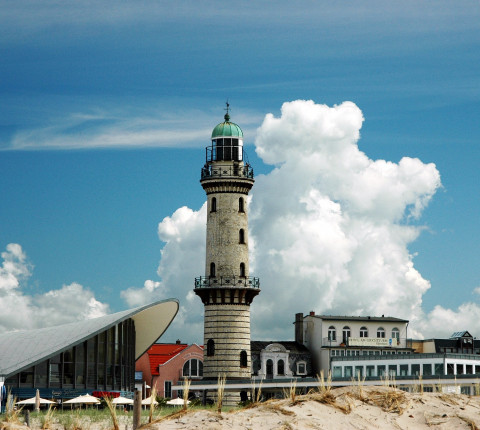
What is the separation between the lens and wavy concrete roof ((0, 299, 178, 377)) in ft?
193

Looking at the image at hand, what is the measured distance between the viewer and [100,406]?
5734 centimetres

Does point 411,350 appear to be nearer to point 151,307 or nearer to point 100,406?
point 151,307

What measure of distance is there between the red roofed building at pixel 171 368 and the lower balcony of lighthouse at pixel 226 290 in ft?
74.2

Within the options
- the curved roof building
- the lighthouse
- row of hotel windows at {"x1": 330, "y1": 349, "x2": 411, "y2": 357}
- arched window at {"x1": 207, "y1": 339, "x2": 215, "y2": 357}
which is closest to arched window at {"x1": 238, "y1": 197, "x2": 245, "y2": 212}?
the lighthouse

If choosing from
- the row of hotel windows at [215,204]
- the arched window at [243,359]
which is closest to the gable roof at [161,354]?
the arched window at [243,359]

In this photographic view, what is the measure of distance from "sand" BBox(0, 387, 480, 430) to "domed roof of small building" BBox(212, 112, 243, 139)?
53647mm

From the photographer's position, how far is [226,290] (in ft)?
245

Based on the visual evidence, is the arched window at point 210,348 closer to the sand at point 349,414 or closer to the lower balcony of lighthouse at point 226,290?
the lower balcony of lighthouse at point 226,290

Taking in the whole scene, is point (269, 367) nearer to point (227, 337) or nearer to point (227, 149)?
point (227, 337)

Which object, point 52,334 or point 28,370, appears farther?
point 52,334

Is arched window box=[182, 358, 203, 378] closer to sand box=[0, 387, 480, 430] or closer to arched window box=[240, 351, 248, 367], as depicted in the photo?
arched window box=[240, 351, 248, 367]

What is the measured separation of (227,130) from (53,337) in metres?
26.5

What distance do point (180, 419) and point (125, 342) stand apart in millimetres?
45838

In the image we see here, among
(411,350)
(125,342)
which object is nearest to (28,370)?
(125,342)
